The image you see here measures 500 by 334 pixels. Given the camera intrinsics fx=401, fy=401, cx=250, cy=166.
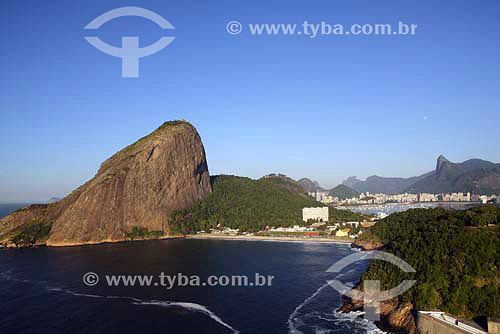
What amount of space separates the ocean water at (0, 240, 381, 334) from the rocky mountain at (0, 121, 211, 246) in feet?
45.1

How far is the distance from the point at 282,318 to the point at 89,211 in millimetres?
57402

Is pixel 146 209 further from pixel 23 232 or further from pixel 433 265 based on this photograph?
pixel 433 265

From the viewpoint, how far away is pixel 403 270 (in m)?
33.7

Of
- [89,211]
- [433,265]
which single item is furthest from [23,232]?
[433,265]

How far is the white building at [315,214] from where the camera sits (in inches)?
3803

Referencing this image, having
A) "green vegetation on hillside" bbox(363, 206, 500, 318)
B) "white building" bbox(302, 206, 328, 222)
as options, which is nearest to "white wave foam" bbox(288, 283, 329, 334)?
"green vegetation on hillside" bbox(363, 206, 500, 318)

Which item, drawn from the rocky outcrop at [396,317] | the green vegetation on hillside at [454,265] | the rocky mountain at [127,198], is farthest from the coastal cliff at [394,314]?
the rocky mountain at [127,198]

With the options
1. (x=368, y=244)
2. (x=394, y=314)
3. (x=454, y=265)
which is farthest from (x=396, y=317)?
(x=368, y=244)

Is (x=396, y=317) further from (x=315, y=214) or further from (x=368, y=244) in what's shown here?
(x=315, y=214)

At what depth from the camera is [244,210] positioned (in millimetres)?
100625

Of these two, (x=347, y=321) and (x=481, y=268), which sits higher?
(x=481, y=268)

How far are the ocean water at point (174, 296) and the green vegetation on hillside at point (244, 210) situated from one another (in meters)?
27.9

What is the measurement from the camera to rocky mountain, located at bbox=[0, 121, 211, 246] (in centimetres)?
7669

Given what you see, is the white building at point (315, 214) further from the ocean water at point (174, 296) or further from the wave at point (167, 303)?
the wave at point (167, 303)
